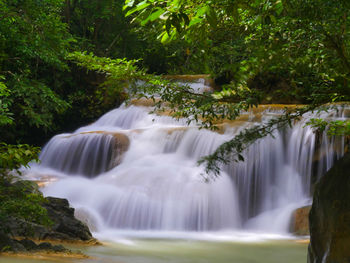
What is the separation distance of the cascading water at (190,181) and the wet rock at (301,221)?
0.22 meters

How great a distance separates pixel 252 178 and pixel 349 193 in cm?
730

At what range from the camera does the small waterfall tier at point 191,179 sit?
9.44m

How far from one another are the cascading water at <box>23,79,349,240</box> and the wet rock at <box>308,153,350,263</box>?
431cm

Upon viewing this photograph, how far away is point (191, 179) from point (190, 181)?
8 centimetres

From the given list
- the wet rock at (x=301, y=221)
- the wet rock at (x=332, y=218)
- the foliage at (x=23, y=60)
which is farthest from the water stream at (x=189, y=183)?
the wet rock at (x=332, y=218)

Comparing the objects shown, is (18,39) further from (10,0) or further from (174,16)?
(174,16)

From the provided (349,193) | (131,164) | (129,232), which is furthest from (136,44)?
(349,193)

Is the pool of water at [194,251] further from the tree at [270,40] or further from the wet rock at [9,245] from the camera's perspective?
the tree at [270,40]

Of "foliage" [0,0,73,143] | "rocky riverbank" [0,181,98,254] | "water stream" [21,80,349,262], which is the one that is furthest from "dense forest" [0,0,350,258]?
"foliage" [0,0,73,143]

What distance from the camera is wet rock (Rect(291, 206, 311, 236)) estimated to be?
8.48 m

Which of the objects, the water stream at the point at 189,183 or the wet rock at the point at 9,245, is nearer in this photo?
the wet rock at the point at 9,245

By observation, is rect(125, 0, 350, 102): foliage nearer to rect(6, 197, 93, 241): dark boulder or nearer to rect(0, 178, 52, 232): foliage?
rect(0, 178, 52, 232): foliage

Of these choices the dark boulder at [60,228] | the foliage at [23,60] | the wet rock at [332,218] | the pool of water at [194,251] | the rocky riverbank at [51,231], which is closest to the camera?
the wet rock at [332,218]

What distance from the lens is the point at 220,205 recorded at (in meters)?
9.76
